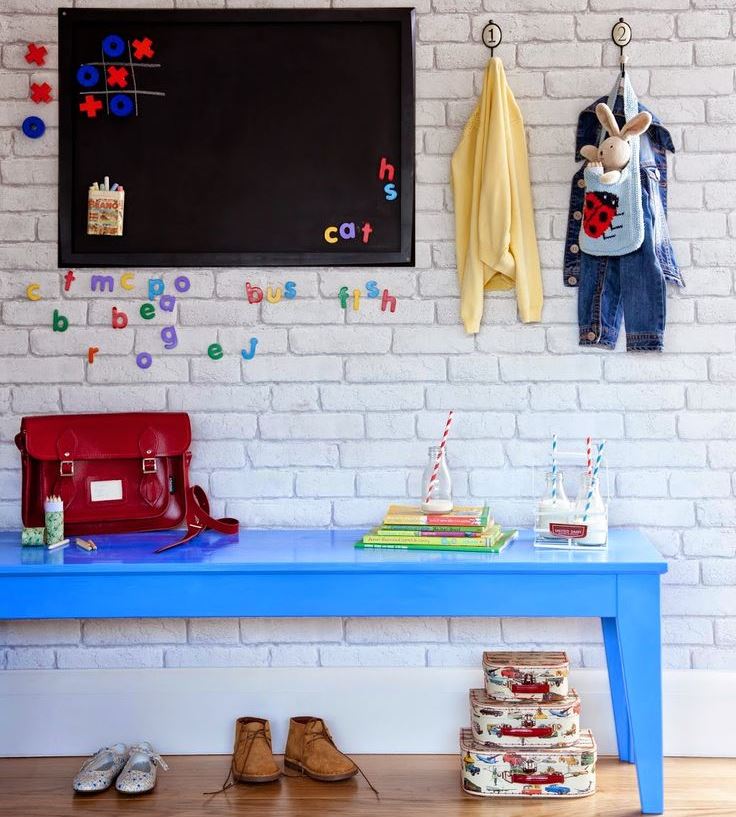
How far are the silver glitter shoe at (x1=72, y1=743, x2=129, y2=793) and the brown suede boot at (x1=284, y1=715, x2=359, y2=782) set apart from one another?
433 mm

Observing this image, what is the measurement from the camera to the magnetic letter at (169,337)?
112 inches

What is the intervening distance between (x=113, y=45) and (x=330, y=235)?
792 millimetres

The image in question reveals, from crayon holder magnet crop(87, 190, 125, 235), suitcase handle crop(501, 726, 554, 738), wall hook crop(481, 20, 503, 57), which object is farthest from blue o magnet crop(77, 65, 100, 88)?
suitcase handle crop(501, 726, 554, 738)

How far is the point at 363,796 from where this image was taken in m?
2.52

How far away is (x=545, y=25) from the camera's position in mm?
2807

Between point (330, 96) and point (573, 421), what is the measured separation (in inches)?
44.0

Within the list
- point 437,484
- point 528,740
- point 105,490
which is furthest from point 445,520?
point 105,490

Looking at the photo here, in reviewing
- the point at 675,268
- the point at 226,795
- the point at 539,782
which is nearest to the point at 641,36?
the point at 675,268

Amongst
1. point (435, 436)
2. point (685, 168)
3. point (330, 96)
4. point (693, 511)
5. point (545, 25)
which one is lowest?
point (693, 511)

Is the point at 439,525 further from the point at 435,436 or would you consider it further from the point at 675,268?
the point at 675,268

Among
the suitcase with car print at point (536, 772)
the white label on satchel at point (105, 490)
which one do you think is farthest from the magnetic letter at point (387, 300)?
the suitcase with car print at point (536, 772)

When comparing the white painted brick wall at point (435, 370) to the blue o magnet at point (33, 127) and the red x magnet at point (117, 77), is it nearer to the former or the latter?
the blue o magnet at point (33, 127)

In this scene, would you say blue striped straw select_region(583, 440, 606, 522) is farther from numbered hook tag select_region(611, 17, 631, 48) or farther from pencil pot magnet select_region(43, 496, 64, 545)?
pencil pot magnet select_region(43, 496, 64, 545)

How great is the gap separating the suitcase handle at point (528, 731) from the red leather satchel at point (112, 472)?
34.2 inches
